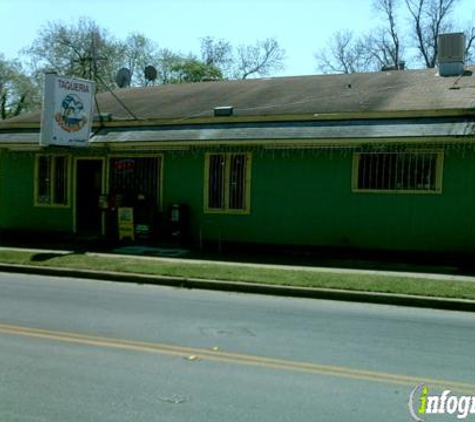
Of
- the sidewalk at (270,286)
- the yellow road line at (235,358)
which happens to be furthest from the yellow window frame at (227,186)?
the yellow road line at (235,358)

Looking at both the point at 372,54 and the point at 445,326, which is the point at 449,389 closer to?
the point at 445,326

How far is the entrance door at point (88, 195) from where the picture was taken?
18.3 meters

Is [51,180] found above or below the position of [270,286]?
above

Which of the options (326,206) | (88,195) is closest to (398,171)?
(326,206)

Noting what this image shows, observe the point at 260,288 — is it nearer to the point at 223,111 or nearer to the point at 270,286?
the point at 270,286

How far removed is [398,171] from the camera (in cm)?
1428

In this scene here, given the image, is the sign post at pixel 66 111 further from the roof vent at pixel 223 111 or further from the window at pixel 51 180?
the roof vent at pixel 223 111

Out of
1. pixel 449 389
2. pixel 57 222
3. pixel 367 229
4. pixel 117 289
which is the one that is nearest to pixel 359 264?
pixel 367 229

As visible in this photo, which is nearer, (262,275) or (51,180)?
(262,275)

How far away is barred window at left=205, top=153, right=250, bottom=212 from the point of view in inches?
627

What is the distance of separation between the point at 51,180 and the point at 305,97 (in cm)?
796

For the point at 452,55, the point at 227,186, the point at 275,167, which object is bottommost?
the point at 227,186

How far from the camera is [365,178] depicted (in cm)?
1456

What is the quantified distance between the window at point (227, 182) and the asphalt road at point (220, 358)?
→ 649 centimetres
